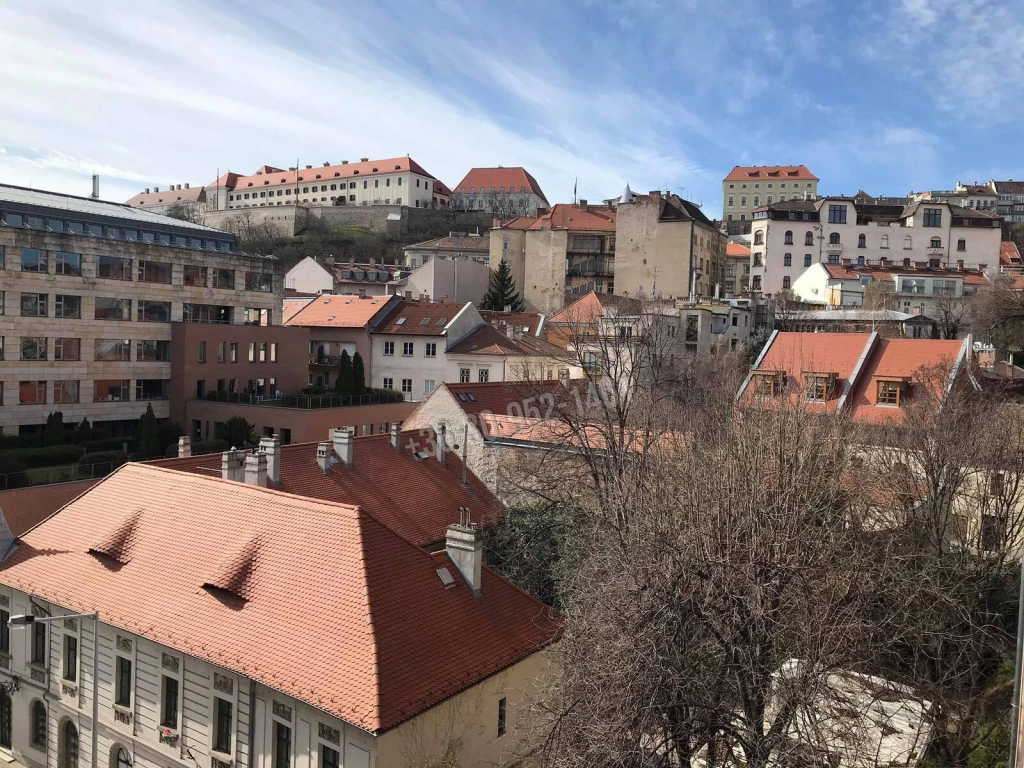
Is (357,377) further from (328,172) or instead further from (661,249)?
(328,172)

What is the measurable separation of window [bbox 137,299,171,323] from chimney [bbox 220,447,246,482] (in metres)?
21.4

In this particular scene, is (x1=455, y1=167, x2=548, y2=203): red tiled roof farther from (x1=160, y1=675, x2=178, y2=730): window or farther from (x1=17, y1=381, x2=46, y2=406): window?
(x1=160, y1=675, x2=178, y2=730): window

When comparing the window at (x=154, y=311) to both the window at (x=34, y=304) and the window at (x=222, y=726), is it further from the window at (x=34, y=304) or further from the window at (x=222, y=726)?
the window at (x=222, y=726)

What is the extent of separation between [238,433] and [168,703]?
2253 centimetres

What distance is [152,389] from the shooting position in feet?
141

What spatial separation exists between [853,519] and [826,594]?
527cm

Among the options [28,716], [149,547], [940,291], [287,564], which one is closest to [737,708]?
[287,564]

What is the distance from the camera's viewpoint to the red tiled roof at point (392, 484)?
2439 cm

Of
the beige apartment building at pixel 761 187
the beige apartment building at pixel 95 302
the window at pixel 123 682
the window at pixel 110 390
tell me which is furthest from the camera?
the beige apartment building at pixel 761 187

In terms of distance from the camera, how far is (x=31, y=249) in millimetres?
37531

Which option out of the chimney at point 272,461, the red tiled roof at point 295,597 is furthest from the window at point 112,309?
the chimney at point 272,461

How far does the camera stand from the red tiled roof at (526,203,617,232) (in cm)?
7556

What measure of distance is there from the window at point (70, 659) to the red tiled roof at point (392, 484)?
549 centimetres

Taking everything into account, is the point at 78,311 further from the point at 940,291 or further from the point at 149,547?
the point at 940,291
